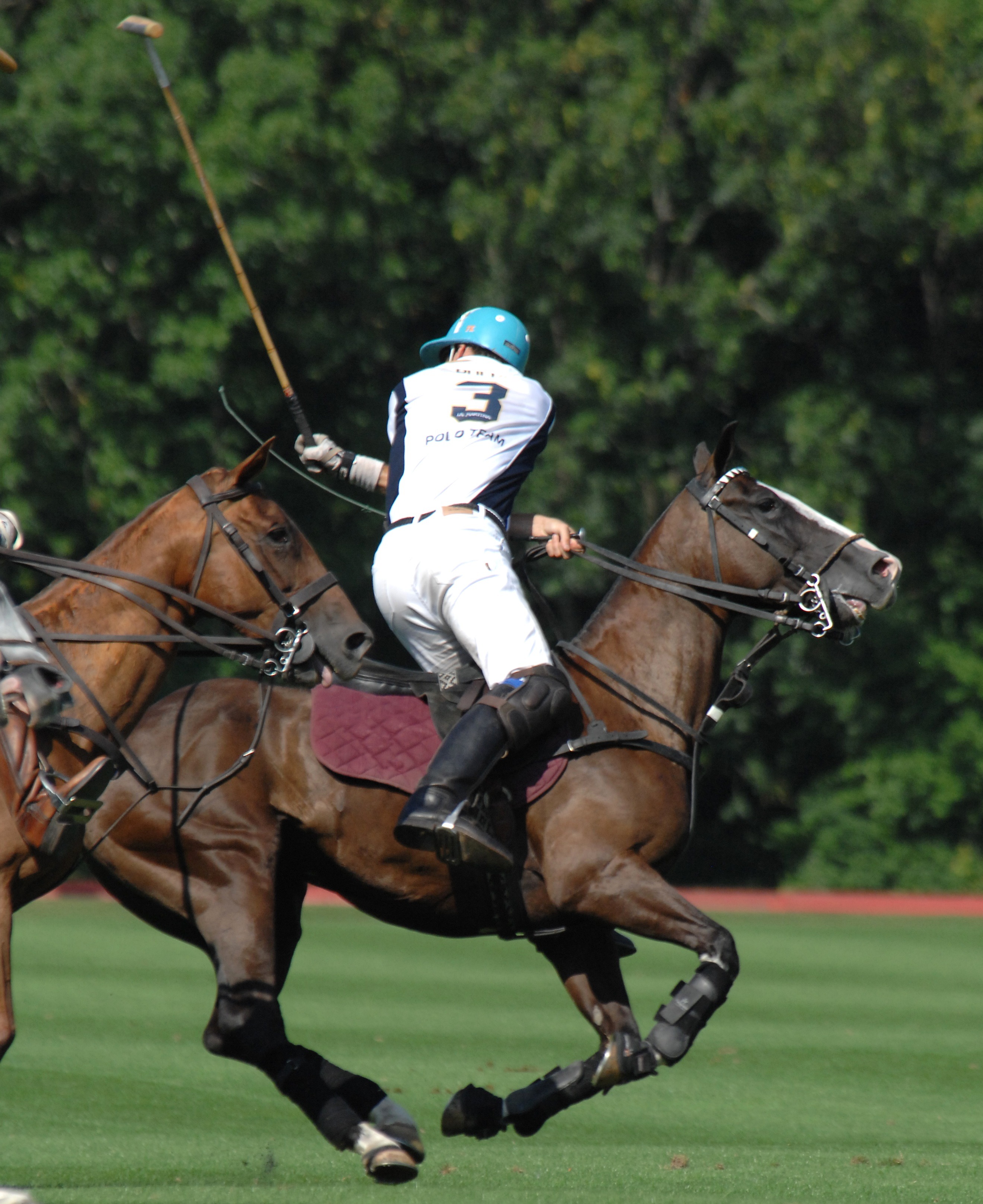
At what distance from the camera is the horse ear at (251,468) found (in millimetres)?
5238

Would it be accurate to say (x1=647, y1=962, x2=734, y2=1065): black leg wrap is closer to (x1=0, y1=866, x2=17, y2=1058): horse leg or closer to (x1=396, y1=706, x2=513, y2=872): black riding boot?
(x1=396, y1=706, x2=513, y2=872): black riding boot

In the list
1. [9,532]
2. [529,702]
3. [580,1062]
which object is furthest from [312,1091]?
[9,532]

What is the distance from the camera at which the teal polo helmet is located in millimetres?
6059

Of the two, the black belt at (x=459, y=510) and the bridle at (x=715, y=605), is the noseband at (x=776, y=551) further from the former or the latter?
the black belt at (x=459, y=510)

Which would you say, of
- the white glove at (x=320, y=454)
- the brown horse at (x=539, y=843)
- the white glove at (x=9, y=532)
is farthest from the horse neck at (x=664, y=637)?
the white glove at (x=9, y=532)

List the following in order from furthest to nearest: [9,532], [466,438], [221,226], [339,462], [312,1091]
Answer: [221,226] → [339,462] → [466,438] → [312,1091] → [9,532]

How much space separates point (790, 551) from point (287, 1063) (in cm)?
246

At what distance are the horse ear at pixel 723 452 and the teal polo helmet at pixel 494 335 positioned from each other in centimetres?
75

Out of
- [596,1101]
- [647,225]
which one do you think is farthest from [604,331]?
[596,1101]

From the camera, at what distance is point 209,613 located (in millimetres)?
5309

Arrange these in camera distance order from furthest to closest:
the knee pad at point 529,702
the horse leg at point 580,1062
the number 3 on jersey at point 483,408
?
1. the number 3 on jersey at point 483,408
2. the horse leg at point 580,1062
3. the knee pad at point 529,702

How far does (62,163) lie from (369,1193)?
14.0 meters

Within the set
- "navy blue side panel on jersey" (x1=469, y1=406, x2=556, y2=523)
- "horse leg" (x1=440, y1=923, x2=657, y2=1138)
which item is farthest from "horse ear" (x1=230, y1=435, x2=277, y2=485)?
"horse leg" (x1=440, y1=923, x2=657, y2=1138)

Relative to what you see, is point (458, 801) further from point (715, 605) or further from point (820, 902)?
point (820, 902)
